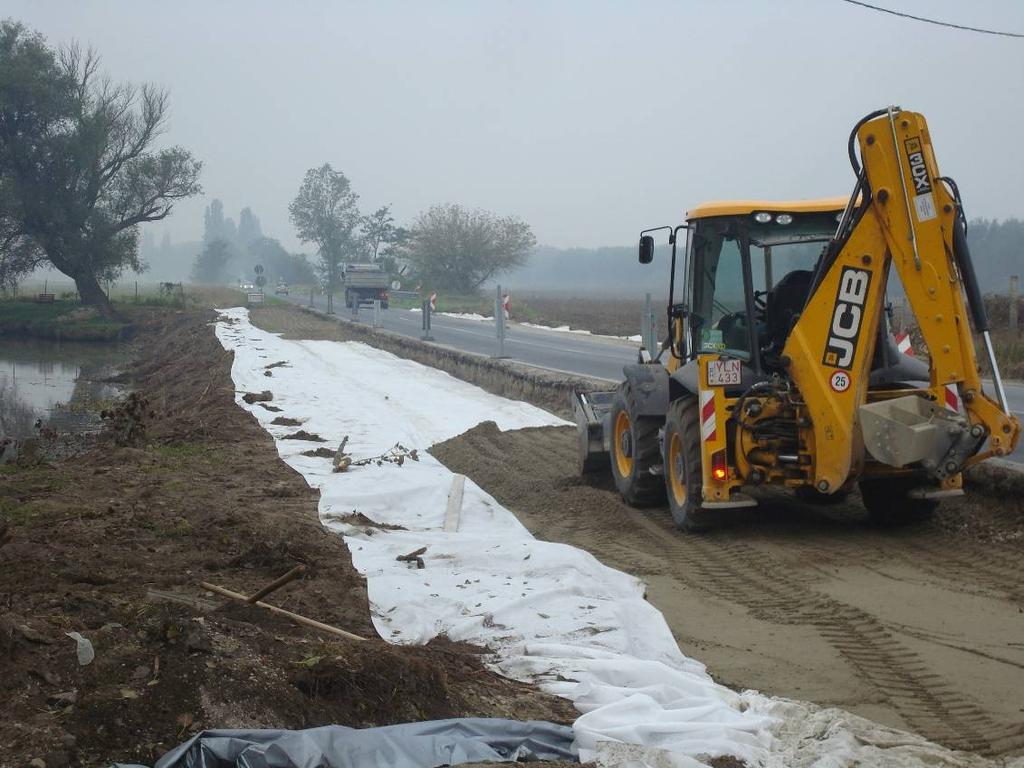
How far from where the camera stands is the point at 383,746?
417 cm

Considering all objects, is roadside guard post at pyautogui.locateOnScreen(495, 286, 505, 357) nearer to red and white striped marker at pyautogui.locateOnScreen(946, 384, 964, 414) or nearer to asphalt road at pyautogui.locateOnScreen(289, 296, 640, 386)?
asphalt road at pyautogui.locateOnScreen(289, 296, 640, 386)

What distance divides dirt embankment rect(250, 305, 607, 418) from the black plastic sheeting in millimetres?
11687

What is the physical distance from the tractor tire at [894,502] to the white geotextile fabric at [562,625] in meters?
2.63

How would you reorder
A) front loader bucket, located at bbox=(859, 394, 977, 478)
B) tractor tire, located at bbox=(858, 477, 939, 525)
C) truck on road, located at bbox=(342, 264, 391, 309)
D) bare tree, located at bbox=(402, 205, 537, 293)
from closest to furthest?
1. front loader bucket, located at bbox=(859, 394, 977, 478)
2. tractor tire, located at bbox=(858, 477, 939, 525)
3. truck on road, located at bbox=(342, 264, 391, 309)
4. bare tree, located at bbox=(402, 205, 537, 293)

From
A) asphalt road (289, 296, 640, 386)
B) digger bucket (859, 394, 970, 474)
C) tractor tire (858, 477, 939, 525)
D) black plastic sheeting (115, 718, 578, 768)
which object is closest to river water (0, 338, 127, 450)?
asphalt road (289, 296, 640, 386)

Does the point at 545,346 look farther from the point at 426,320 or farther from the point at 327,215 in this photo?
the point at 327,215

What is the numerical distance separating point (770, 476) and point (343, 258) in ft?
305

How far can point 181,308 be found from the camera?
175 ft

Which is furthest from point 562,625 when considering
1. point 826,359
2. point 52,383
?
point 52,383

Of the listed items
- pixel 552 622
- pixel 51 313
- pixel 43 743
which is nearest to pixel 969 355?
pixel 552 622

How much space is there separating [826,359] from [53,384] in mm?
24724

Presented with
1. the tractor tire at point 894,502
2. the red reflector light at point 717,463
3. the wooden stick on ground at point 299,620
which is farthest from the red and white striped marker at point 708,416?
the wooden stick on ground at point 299,620

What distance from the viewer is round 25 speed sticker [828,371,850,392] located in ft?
25.2

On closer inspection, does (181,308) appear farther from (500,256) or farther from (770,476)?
(770,476)
